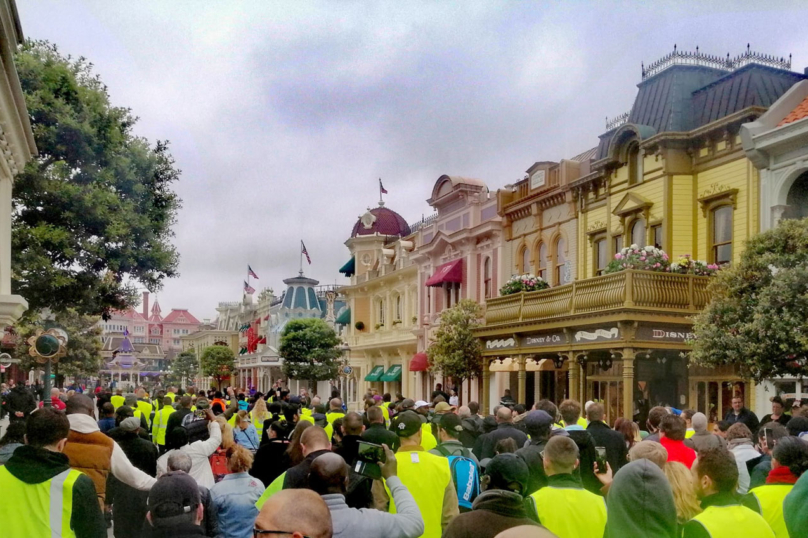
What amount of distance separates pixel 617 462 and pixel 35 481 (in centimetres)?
571

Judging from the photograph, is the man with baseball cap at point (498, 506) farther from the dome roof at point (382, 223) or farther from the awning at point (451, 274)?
the dome roof at point (382, 223)

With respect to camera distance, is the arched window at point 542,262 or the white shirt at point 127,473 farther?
the arched window at point 542,262

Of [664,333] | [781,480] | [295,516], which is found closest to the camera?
[295,516]

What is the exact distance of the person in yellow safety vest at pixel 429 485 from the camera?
6.16 meters

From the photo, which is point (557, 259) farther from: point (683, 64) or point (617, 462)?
point (617, 462)

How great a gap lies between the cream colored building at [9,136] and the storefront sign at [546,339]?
13073 millimetres

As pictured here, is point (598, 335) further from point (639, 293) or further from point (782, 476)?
point (782, 476)

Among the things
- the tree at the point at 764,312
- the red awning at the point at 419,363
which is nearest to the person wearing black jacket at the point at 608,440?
the tree at the point at 764,312

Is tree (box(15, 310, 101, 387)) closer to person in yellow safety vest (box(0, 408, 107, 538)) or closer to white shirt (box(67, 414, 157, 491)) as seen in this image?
white shirt (box(67, 414, 157, 491))

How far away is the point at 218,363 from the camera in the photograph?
88688 mm

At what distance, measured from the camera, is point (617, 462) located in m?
8.62

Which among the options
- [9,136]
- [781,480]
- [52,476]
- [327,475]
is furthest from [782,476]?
[9,136]

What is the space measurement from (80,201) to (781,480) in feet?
56.3

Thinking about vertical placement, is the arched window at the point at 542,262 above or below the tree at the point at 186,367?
above
